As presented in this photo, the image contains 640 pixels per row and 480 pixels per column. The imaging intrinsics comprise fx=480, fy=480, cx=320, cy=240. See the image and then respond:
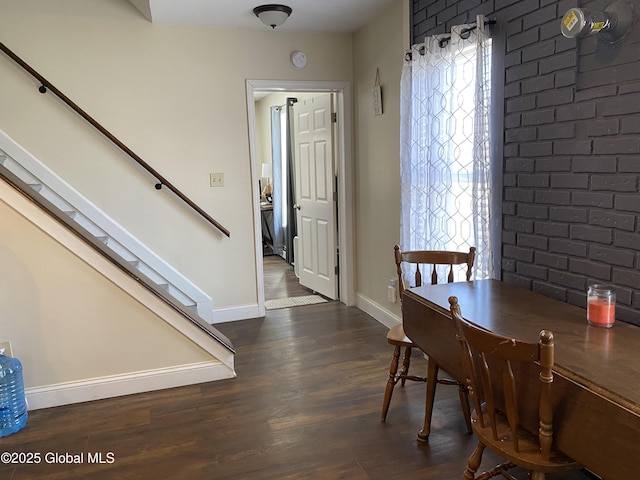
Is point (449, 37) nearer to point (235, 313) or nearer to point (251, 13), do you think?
point (251, 13)

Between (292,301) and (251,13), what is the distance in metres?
2.52

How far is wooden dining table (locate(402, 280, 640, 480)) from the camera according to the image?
1.21 metres

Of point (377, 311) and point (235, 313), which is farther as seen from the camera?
point (235, 313)

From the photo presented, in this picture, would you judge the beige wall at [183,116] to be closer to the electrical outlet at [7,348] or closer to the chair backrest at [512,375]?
the electrical outlet at [7,348]

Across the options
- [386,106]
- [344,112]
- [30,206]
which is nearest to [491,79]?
[386,106]

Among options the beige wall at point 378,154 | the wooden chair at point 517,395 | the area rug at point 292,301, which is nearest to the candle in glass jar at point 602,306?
the wooden chair at point 517,395

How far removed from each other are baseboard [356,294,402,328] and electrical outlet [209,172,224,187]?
1.58 m

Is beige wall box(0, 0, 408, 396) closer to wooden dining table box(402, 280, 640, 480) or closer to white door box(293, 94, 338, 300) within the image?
white door box(293, 94, 338, 300)

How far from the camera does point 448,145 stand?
2729mm

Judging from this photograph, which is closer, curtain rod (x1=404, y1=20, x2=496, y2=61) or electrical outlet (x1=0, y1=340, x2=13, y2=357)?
curtain rod (x1=404, y1=20, x2=496, y2=61)

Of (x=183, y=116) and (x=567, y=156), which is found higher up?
(x=183, y=116)

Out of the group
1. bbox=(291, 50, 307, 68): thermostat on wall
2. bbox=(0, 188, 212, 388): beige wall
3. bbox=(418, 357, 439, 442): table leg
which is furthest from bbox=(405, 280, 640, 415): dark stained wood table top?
bbox=(291, 50, 307, 68): thermostat on wall

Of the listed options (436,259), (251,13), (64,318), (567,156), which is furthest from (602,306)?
(251,13)

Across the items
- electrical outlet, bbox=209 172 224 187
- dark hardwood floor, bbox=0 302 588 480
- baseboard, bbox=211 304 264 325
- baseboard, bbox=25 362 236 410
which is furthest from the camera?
baseboard, bbox=211 304 264 325
